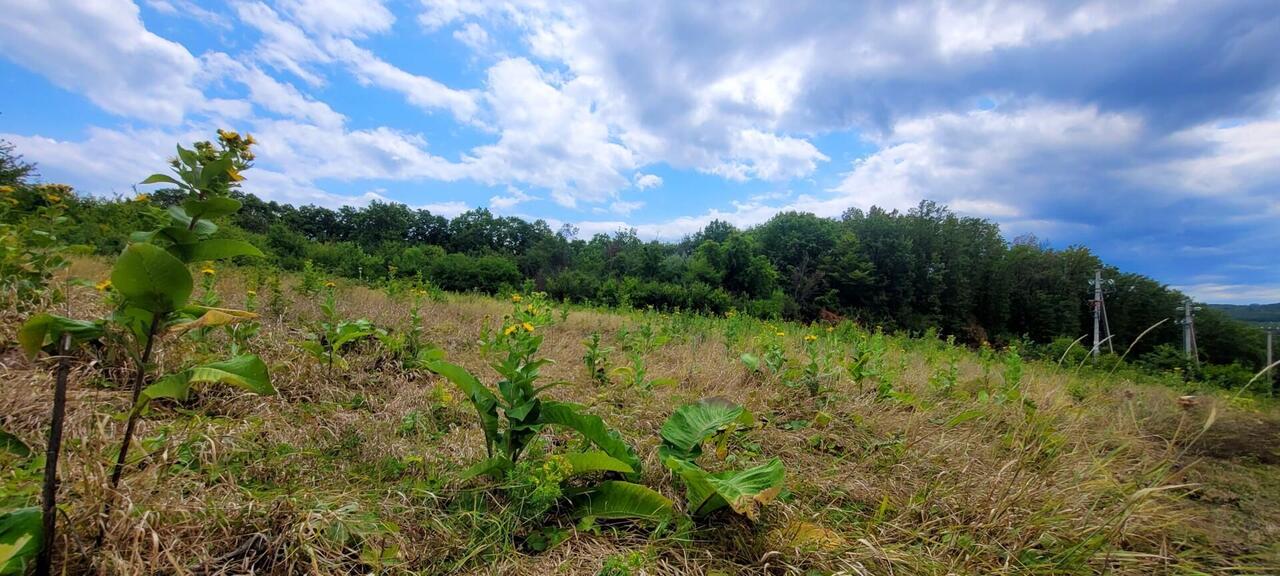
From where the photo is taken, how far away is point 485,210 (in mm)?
43750

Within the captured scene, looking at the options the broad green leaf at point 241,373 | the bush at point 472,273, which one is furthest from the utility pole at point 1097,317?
the bush at point 472,273

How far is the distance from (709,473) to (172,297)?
5.40ft

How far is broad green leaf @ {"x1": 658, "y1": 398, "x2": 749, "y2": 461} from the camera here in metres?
1.89

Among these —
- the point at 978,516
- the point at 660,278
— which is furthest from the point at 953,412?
the point at 660,278

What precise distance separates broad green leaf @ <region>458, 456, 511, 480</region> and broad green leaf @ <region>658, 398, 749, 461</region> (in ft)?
1.96

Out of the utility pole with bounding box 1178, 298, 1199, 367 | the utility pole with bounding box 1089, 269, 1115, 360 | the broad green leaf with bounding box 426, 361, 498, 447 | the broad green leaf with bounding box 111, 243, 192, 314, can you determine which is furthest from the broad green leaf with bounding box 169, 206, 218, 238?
the utility pole with bounding box 1178, 298, 1199, 367

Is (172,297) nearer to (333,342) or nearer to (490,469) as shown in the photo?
(490,469)

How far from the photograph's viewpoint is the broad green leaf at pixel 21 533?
0.90 metres

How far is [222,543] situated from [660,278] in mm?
21849

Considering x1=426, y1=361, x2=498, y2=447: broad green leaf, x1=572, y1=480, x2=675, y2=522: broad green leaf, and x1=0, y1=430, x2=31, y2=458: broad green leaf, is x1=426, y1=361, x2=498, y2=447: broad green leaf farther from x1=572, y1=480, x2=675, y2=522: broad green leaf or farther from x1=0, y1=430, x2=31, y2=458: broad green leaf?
x1=0, y1=430, x2=31, y2=458: broad green leaf

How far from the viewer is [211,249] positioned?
1.17m

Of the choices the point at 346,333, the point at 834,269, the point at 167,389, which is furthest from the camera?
the point at 834,269

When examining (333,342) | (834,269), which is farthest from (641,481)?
(834,269)

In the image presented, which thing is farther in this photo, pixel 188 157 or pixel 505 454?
pixel 505 454
